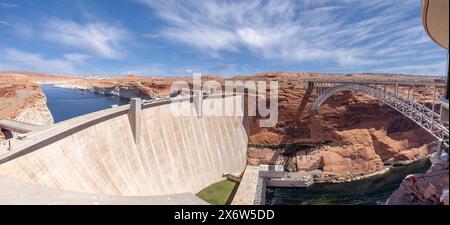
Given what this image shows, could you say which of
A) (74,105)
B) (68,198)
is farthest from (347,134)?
(74,105)

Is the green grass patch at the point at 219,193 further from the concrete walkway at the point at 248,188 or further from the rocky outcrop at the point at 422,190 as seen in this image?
the rocky outcrop at the point at 422,190

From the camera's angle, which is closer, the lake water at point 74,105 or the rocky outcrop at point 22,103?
the rocky outcrop at point 22,103

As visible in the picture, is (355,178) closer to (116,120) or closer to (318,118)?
(318,118)

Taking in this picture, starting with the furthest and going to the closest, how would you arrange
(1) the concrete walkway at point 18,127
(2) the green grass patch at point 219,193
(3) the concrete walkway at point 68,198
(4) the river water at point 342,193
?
(4) the river water at point 342,193 → (2) the green grass patch at point 219,193 → (1) the concrete walkway at point 18,127 → (3) the concrete walkway at point 68,198

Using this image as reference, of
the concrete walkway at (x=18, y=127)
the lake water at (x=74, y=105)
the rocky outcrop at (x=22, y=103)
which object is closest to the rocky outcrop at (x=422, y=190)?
the concrete walkway at (x=18, y=127)

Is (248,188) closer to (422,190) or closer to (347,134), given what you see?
(347,134)

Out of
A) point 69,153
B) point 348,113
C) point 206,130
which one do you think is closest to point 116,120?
point 69,153

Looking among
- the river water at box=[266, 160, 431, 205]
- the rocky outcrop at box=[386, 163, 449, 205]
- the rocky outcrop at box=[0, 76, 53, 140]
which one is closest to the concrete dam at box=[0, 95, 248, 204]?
the rocky outcrop at box=[386, 163, 449, 205]

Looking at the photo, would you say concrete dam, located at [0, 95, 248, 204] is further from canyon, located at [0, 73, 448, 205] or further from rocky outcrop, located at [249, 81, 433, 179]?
rocky outcrop, located at [249, 81, 433, 179]
